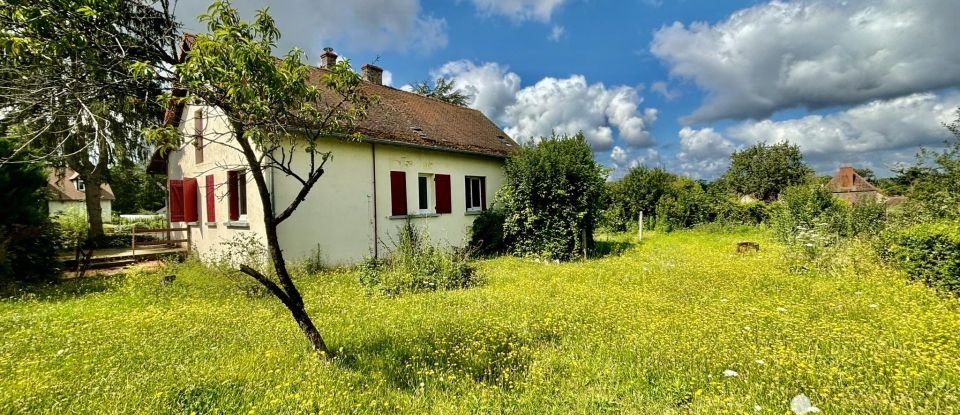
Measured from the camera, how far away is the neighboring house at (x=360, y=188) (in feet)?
33.4

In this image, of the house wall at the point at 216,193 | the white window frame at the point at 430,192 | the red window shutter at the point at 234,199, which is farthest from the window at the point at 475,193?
the red window shutter at the point at 234,199

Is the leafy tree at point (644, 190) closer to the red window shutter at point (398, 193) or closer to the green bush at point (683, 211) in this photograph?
the green bush at point (683, 211)

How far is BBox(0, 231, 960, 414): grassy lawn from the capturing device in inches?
133

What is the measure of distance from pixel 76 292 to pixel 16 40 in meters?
8.19

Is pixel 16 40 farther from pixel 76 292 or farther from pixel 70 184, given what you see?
pixel 70 184

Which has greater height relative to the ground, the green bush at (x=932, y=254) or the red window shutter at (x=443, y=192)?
the red window shutter at (x=443, y=192)

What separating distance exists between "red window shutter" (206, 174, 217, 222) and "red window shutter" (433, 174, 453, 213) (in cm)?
632

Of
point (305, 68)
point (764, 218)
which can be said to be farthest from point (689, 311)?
point (764, 218)

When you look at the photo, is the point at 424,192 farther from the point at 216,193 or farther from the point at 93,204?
the point at 93,204

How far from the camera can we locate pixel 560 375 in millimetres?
3902

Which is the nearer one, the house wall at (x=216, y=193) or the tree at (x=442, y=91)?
the house wall at (x=216, y=193)

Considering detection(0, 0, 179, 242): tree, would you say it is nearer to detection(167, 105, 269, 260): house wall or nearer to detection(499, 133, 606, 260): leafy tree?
detection(167, 105, 269, 260): house wall

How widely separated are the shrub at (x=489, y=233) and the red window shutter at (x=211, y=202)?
25.0 feet

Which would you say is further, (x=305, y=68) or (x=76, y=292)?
(x=76, y=292)
